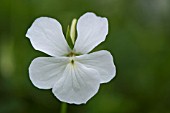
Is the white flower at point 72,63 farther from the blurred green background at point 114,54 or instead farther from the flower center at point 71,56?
the blurred green background at point 114,54

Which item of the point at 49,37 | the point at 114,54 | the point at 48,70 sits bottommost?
the point at 114,54

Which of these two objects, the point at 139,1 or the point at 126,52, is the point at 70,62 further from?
the point at 139,1

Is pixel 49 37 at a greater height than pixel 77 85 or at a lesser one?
greater

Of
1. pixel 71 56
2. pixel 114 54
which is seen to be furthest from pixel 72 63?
pixel 114 54

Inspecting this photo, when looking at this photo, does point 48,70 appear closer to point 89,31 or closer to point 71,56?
point 71,56

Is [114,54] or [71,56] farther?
[114,54]

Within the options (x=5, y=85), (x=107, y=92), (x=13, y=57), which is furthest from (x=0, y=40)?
(x=107, y=92)
